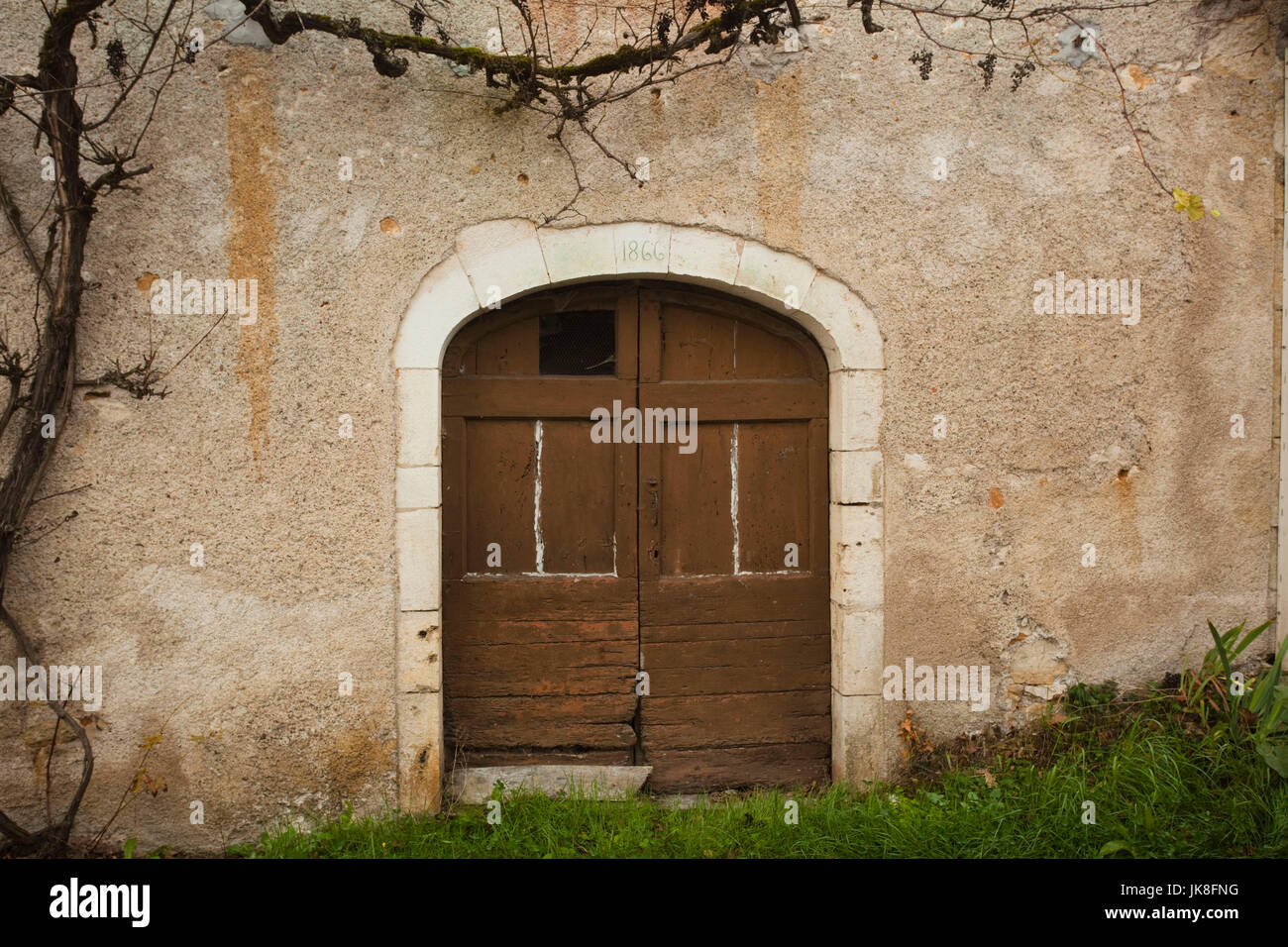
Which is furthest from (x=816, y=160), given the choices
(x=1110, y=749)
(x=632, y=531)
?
(x=1110, y=749)

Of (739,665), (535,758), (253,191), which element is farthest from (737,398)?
(253,191)

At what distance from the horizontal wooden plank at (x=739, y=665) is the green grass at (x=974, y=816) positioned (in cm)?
44

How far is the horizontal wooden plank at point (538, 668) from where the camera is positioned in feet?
11.5

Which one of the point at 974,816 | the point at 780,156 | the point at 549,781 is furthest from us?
the point at 549,781

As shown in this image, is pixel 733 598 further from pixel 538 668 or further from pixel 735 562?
pixel 538 668

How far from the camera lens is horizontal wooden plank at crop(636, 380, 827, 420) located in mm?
3539

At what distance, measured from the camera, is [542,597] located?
3525 millimetres

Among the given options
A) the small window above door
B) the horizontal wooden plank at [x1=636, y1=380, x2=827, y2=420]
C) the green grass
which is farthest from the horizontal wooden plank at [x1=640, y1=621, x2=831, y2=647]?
the small window above door

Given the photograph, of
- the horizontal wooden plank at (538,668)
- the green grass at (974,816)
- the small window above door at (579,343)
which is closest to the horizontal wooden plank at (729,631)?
the horizontal wooden plank at (538,668)

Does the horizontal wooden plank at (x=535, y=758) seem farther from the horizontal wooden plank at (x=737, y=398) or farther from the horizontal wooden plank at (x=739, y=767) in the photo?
the horizontal wooden plank at (x=737, y=398)

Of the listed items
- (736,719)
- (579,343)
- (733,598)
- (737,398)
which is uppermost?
(579,343)

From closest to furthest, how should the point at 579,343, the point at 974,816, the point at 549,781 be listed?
the point at 974,816
the point at 549,781
the point at 579,343

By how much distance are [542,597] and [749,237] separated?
1.68m
